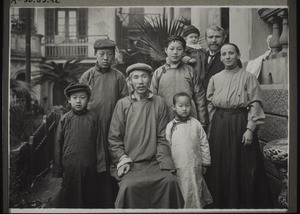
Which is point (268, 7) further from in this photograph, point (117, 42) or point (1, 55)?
point (1, 55)

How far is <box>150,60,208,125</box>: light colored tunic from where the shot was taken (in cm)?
345

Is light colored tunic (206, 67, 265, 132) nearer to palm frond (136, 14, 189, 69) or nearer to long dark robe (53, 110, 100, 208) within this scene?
palm frond (136, 14, 189, 69)

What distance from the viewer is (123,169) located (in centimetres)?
339

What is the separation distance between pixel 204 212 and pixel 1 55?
222 cm

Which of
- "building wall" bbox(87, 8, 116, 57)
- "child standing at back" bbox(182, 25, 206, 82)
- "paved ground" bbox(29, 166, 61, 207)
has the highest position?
"building wall" bbox(87, 8, 116, 57)

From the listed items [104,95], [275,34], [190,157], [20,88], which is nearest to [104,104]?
[104,95]

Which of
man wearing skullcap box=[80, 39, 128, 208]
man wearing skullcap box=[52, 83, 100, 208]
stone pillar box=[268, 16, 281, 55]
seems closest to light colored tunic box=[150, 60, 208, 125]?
man wearing skullcap box=[80, 39, 128, 208]

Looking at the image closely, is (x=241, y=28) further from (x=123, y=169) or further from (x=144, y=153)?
(x=123, y=169)

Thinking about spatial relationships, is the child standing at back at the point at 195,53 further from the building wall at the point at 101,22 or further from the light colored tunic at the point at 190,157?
the building wall at the point at 101,22

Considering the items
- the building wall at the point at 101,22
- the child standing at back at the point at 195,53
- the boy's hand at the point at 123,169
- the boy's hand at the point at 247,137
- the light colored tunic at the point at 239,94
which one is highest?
the building wall at the point at 101,22

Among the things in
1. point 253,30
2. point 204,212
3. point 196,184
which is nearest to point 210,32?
point 253,30

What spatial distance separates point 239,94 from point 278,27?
0.68m

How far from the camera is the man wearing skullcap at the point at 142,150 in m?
3.37

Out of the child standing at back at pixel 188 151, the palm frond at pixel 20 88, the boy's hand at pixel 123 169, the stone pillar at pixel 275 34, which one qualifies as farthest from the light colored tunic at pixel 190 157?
the palm frond at pixel 20 88
